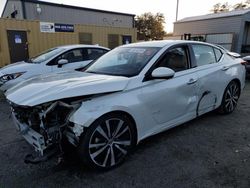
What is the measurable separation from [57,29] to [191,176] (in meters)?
12.3

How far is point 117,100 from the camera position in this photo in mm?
2719

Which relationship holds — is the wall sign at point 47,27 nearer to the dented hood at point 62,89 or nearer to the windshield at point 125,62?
the windshield at point 125,62

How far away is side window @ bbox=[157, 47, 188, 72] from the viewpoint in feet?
11.1

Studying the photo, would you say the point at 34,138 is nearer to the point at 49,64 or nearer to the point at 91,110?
the point at 91,110

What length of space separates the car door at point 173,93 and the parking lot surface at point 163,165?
375 mm

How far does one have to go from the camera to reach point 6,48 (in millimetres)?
11672

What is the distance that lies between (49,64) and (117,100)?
4.21m

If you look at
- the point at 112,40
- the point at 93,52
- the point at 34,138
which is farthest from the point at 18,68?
the point at 112,40

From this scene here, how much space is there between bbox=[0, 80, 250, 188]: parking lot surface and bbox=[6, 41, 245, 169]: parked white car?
A: 0.25 metres

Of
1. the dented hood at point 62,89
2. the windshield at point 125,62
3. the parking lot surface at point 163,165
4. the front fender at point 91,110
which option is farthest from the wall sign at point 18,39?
the front fender at point 91,110

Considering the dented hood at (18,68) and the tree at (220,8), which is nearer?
the dented hood at (18,68)

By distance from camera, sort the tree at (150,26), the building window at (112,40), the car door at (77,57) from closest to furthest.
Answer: the car door at (77,57), the building window at (112,40), the tree at (150,26)

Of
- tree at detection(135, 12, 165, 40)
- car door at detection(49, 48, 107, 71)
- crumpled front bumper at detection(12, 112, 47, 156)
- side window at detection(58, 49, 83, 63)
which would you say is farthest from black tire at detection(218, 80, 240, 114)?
tree at detection(135, 12, 165, 40)

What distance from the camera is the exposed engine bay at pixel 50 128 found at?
8.05 ft
